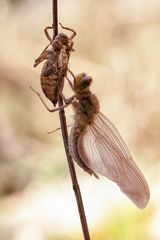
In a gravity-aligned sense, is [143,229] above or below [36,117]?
below

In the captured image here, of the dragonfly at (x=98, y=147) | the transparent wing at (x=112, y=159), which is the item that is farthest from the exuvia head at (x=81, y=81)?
the transparent wing at (x=112, y=159)

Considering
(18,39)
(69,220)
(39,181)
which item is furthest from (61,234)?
(18,39)

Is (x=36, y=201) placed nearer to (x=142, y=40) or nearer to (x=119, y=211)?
(x=119, y=211)

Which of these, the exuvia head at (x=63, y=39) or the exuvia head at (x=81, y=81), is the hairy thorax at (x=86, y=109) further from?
the exuvia head at (x=63, y=39)

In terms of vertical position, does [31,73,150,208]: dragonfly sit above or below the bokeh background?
below

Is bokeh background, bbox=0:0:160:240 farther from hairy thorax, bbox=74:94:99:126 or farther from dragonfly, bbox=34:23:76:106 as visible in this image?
dragonfly, bbox=34:23:76:106

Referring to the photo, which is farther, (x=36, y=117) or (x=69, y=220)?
(x=36, y=117)

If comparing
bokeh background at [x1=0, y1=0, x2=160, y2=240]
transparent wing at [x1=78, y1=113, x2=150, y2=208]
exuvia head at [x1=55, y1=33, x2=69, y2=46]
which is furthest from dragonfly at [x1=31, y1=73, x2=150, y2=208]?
bokeh background at [x1=0, y1=0, x2=160, y2=240]
